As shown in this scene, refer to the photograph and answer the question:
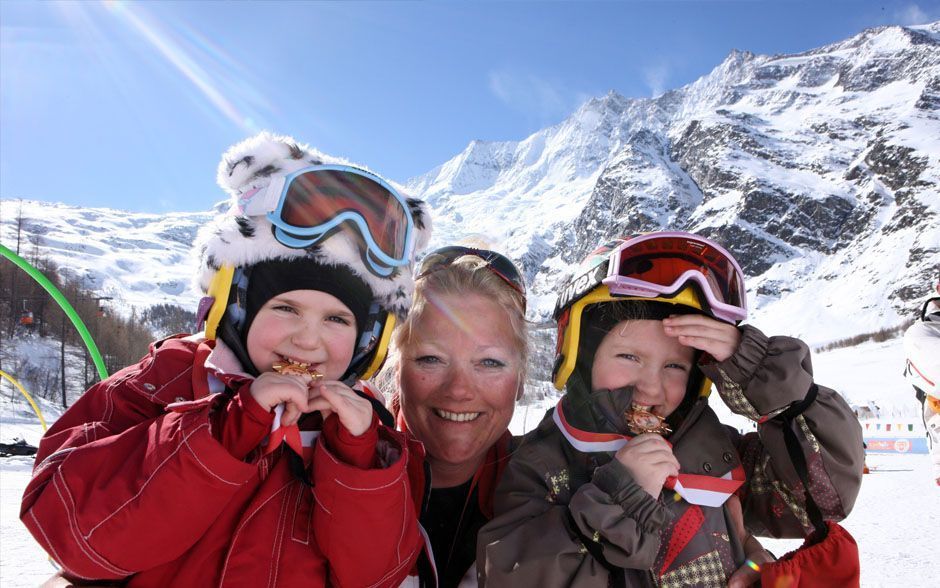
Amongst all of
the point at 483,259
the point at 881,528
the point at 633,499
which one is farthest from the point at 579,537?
the point at 881,528

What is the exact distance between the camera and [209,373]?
2.35 meters

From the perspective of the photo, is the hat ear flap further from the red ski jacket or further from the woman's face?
the red ski jacket

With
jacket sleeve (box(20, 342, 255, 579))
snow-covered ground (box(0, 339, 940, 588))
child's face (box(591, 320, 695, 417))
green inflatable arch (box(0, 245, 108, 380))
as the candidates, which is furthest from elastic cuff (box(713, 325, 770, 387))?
green inflatable arch (box(0, 245, 108, 380))

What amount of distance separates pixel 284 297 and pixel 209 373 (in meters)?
0.44

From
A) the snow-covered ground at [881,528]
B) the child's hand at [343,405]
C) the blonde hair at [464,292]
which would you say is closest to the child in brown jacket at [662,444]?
the blonde hair at [464,292]

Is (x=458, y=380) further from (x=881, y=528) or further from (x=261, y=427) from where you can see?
(x=881, y=528)

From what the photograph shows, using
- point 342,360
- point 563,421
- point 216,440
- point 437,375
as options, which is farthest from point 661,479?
point 216,440

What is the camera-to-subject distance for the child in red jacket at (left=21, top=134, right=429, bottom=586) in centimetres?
191

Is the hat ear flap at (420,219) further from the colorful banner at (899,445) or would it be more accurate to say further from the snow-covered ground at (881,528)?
the colorful banner at (899,445)

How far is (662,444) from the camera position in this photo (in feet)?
7.62

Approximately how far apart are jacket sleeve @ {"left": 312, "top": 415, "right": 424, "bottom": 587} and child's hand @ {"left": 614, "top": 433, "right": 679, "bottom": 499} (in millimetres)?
922

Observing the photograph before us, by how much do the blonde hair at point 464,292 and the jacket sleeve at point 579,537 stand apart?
98 centimetres

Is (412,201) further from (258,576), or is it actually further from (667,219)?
(667,219)

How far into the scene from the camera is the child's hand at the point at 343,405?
211 cm
